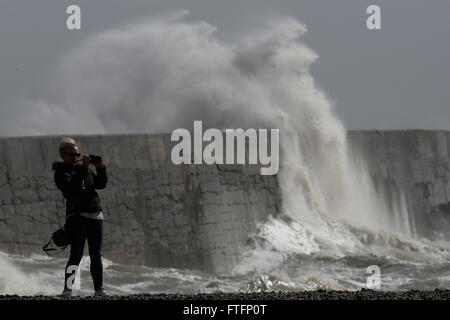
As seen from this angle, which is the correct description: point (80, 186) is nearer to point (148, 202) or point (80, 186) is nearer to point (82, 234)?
point (82, 234)

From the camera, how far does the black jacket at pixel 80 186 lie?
289 inches

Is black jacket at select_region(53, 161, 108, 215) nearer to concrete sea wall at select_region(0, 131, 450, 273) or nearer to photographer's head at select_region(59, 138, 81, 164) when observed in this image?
photographer's head at select_region(59, 138, 81, 164)

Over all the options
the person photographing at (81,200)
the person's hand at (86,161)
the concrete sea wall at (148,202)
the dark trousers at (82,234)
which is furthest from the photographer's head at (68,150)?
the concrete sea wall at (148,202)

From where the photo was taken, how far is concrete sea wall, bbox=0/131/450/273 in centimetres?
1277

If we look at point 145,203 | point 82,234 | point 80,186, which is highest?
point 145,203

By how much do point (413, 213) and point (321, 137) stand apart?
8.67 feet

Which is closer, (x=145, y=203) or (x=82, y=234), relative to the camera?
(x=82, y=234)

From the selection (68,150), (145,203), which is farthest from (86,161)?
(145,203)

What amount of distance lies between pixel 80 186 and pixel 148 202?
6785mm

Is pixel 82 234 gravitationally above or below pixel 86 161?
below

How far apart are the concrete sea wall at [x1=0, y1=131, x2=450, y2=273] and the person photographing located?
5.22 metres

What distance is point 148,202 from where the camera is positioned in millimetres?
14094

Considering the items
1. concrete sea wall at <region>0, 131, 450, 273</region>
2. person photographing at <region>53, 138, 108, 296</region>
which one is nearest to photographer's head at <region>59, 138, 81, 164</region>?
person photographing at <region>53, 138, 108, 296</region>

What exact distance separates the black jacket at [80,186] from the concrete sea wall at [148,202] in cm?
528
